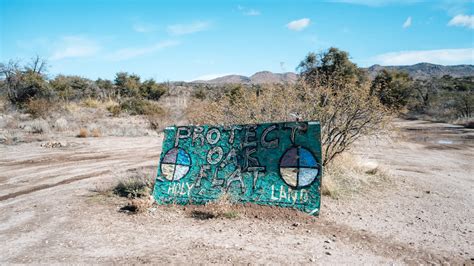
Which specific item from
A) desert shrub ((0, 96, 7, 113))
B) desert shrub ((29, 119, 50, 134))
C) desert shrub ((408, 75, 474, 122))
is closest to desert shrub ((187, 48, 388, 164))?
desert shrub ((29, 119, 50, 134))

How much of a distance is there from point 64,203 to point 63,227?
1575mm

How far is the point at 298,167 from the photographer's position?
22.5 feet

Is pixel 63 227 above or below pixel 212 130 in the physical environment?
below

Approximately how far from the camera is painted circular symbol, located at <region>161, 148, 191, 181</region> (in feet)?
24.8

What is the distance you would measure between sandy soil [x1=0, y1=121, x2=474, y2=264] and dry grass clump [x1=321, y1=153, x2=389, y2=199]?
10.6 inches

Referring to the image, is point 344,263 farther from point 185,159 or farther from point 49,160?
point 49,160

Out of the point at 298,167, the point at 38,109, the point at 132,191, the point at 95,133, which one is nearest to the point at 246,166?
the point at 298,167

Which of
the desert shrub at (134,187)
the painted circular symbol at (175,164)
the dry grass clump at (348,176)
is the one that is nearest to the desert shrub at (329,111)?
the dry grass clump at (348,176)

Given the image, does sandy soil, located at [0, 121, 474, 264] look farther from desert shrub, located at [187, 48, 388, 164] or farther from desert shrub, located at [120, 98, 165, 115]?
desert shrub, located at [120, 98, 165, 115]

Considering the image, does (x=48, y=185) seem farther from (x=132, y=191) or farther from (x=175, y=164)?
(x=175, y=164)

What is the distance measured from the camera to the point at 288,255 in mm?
4820

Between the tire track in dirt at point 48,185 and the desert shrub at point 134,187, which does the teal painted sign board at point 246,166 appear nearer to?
the desert shrub at point 134,187

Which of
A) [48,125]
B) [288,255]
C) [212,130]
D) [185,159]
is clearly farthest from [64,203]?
[48,125]

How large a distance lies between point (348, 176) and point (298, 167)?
234cm
